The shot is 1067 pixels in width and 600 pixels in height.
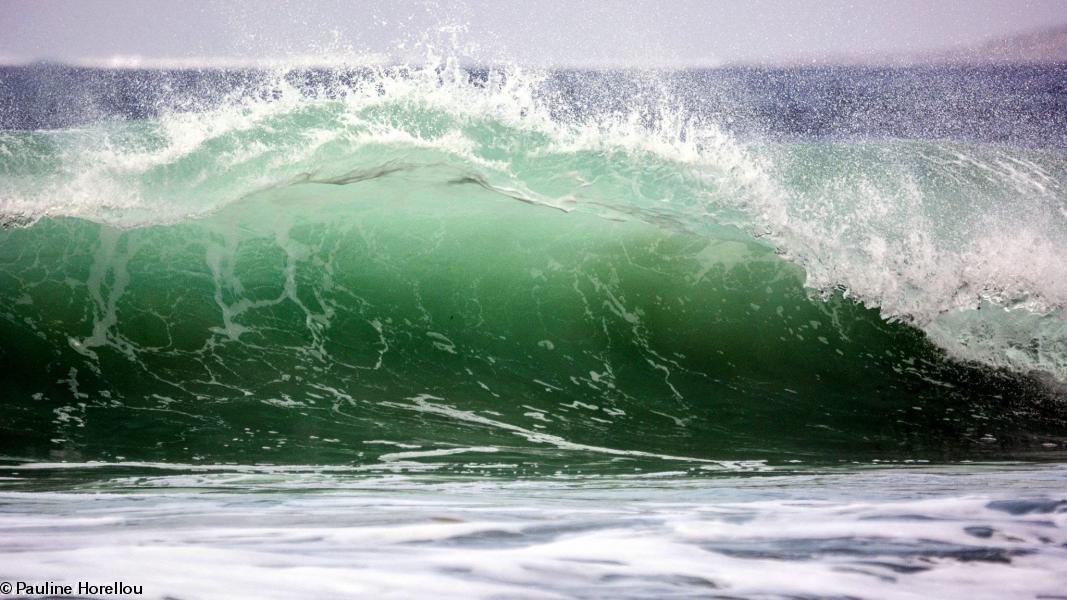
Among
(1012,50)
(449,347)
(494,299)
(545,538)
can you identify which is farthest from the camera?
(1012,50)

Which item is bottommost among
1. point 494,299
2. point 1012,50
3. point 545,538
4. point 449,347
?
point 545,538

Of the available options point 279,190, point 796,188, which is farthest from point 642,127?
point 279,190

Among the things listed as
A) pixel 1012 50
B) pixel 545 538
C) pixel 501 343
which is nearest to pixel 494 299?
pixel 501 343

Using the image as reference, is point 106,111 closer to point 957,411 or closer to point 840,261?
point 840,261

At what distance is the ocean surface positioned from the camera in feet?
Result: 5.35

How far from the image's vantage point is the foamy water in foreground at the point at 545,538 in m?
1.33

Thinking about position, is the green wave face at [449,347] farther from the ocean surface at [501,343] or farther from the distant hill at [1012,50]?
the distant hill at [1012,50]

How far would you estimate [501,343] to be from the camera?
3.04 metres

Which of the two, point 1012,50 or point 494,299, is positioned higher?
point 1012,50

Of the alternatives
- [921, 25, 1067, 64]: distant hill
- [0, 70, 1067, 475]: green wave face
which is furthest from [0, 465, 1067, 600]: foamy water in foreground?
[921, 25, 1067, 64]: distant hill

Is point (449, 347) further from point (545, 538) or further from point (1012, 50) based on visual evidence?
point (1012, 50)

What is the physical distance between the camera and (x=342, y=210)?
3475 mm

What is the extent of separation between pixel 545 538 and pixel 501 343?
1.53m

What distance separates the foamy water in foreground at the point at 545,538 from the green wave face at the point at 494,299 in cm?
37
